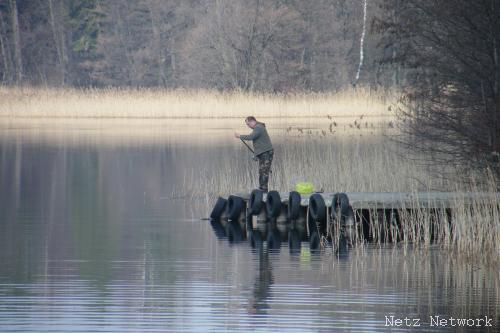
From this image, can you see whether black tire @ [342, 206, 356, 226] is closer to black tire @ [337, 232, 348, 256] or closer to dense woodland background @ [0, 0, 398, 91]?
black tire @ [337, 232, 348, 256]

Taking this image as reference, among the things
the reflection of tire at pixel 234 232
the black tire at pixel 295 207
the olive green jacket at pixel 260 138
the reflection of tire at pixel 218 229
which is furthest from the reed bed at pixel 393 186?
the reflection of tire at pixel 218 229

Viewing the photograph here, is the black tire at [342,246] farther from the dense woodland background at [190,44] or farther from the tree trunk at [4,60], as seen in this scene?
the tree trunk at [4,60]

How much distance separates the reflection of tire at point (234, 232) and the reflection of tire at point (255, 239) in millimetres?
148

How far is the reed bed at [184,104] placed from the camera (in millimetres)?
43938

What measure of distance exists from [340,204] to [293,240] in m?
0.92

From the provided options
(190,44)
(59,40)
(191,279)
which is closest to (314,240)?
(191,279)

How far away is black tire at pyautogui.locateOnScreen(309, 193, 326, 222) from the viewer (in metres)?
16.2

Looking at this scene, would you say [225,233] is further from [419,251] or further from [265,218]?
[419,251]

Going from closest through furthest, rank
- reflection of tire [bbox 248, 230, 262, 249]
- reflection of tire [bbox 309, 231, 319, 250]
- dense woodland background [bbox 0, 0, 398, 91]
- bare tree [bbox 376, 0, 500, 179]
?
reflection of tire [bbox 309, 231, 319, 250], reflection of tire [bbox 248, 230, 262, 249], bare tree [bbox 376, 0, 500, 179], dense woodland background [bbox 0, 0, 398, 91]

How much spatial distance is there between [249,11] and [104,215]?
120 feet

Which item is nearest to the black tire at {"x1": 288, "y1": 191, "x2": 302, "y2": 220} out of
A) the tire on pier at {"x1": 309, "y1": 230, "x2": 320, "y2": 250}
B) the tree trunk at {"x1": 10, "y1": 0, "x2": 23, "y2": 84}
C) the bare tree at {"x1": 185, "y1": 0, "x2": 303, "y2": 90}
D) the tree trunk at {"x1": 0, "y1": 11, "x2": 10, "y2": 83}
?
the tire on pier at {"x1": 309, "y1": 230, "x2": 320, "y2": 250}

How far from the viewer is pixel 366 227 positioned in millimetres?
16766

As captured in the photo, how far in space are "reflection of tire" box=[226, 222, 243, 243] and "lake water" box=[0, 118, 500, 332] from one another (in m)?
0.18

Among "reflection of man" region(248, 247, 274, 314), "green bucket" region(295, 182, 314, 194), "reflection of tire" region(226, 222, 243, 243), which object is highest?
"green bucket" region(295, 182, 314, 194)
